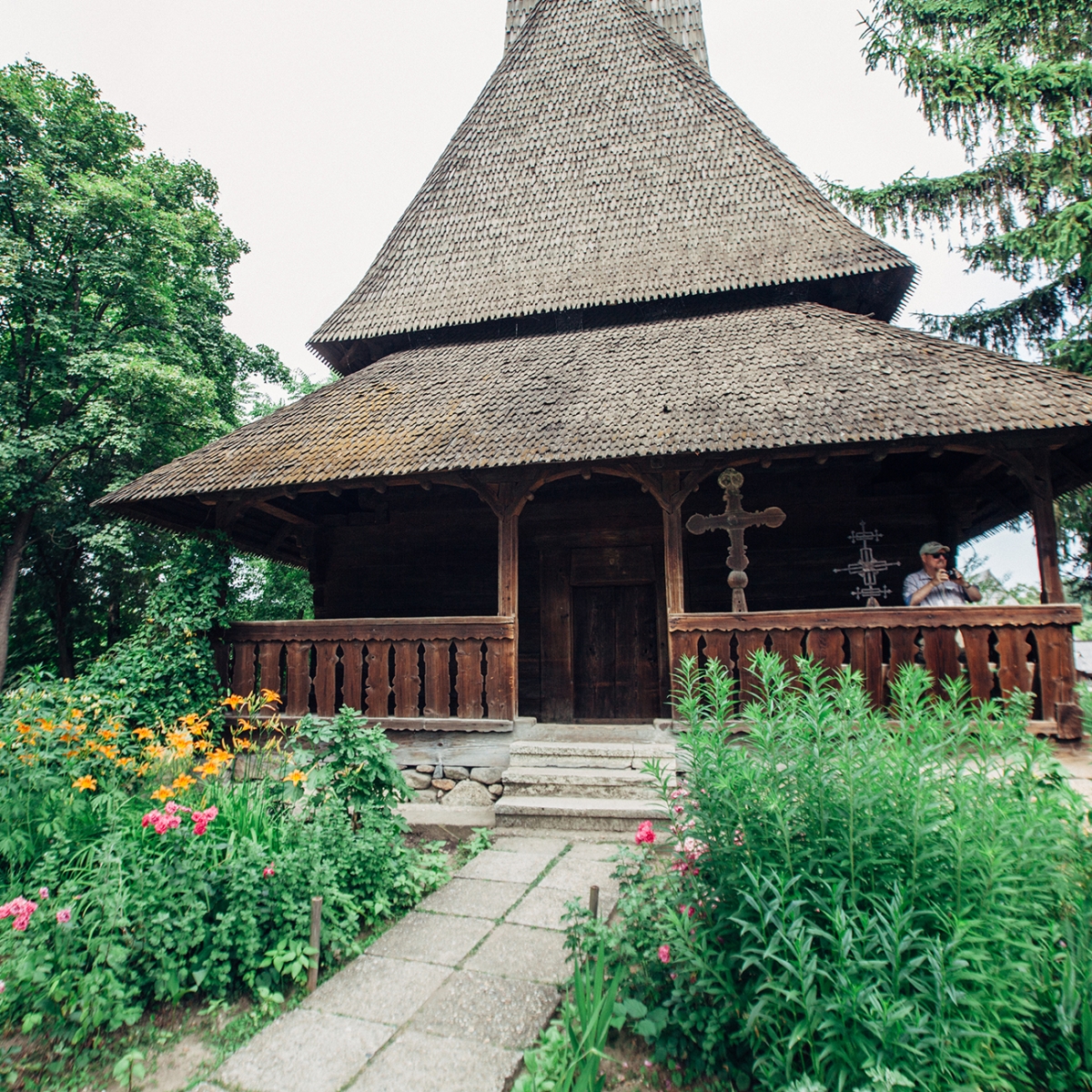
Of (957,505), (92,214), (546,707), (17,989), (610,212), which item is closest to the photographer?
(17,989)

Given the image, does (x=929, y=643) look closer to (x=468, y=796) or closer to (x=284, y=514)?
(x=468, y=796)

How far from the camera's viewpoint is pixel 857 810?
7.10ft

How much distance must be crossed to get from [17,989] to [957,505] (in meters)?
9.13

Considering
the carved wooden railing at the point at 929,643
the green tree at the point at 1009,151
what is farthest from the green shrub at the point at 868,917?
the green tree at the point at 1009,151

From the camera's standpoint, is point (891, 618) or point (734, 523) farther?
point (734, 523)

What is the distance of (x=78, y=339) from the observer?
15.2 m

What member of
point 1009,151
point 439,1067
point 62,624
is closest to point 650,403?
point 439,1067

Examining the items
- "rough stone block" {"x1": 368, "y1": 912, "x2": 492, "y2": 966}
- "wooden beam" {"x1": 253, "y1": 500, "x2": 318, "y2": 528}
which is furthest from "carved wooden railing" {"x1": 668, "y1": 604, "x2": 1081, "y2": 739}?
"wooden beam" {"x1": 253, "y1": 500, "x2": 318, "y2": 528}

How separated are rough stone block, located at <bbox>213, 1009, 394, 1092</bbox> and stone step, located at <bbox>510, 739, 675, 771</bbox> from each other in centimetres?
328

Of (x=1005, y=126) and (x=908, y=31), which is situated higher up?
(x=908, y=31)

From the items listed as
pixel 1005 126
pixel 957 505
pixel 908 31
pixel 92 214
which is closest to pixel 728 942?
pixel 957 505

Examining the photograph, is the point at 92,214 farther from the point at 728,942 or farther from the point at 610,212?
the point at 728,942

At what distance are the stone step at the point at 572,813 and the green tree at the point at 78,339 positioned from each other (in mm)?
12720

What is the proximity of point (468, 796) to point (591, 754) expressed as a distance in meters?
1.30
